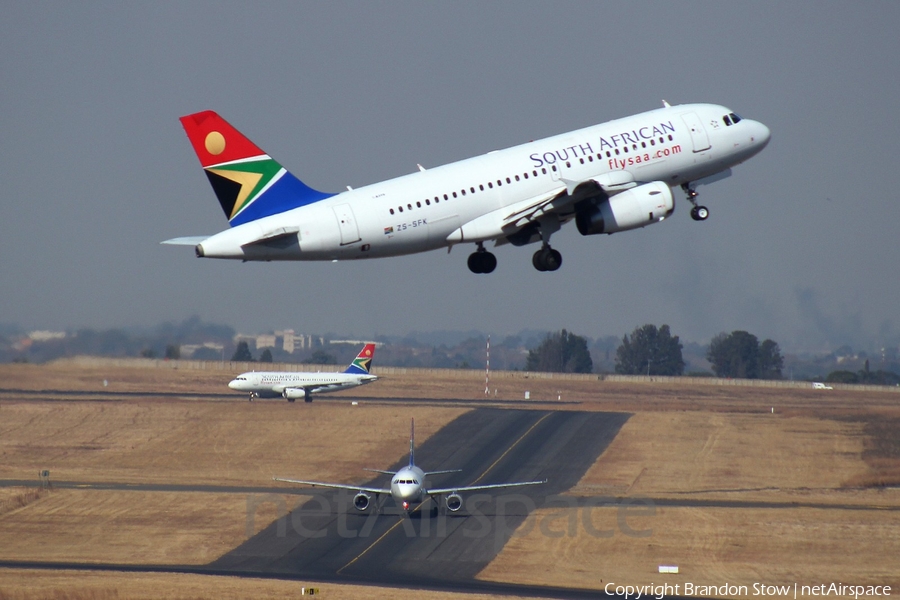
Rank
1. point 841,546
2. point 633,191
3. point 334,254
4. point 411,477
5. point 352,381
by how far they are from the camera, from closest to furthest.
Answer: point 334,254, point 633,191, point 841,546, point 411,477, point 352,381

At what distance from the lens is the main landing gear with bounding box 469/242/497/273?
53875mm

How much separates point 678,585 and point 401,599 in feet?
45.3

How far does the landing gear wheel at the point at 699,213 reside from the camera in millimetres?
55844

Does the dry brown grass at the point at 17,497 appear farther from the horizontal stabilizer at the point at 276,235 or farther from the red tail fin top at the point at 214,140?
the horizontal stabilizer at the point at 276,235

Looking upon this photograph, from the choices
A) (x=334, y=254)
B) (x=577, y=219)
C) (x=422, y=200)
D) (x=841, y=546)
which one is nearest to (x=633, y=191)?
(x=577, y=219)

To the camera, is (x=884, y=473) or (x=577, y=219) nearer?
(x=577, y=219)

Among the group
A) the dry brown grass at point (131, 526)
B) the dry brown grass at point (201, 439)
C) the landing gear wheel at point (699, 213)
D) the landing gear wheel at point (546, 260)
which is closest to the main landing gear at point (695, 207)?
the landing gear wheel at point (699, 213)

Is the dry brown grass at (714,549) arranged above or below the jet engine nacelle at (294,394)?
below

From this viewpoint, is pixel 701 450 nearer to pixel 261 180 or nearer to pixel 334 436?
pixel 334 436

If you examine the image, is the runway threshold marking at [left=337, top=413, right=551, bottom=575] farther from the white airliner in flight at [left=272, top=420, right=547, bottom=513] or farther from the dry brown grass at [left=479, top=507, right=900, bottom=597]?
the dry brown grass at [left=479, top=507, right=900, bottom=597]

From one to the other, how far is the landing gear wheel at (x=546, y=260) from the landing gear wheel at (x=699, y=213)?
711 centimetres

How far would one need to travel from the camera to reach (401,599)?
181 feet

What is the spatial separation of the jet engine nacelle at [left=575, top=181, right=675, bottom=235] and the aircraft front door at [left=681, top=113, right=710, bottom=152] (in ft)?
13.9

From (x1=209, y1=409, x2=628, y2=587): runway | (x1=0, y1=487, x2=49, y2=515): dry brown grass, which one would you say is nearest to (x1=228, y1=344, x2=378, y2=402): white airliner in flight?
(x1=209, y1=409, x2=628, y2=587): runway
